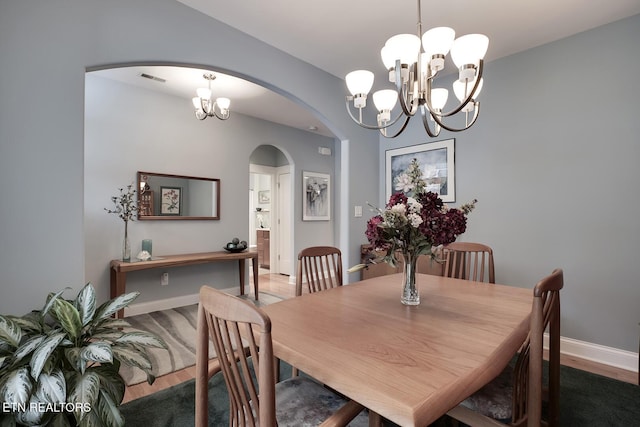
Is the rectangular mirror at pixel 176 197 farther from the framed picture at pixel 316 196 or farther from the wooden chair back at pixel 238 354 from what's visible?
the wooden chair back at pixel 238 354

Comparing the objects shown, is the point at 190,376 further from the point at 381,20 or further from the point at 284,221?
the point at 284,221

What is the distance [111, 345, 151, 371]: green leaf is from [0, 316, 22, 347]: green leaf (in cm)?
34

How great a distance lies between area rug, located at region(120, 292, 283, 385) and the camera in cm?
227

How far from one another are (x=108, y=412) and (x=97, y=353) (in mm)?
258

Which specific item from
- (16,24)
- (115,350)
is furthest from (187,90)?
(115,350)

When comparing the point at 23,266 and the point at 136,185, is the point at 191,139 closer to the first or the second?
the point at 136,185

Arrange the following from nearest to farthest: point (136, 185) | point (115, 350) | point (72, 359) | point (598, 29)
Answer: point (72, 359), point (115, 350), point (598, 29), point (136, 185)

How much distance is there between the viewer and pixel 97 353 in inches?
48.6

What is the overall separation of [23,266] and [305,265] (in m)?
1.42

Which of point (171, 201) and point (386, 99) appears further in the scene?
point (171, 201)

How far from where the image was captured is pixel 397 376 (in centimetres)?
82

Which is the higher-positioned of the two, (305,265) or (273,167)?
(273,167)

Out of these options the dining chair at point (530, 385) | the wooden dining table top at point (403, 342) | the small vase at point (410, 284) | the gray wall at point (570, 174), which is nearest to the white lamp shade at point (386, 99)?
the small vase at point (410, 284)

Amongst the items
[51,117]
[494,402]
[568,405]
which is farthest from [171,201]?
[568,405]
